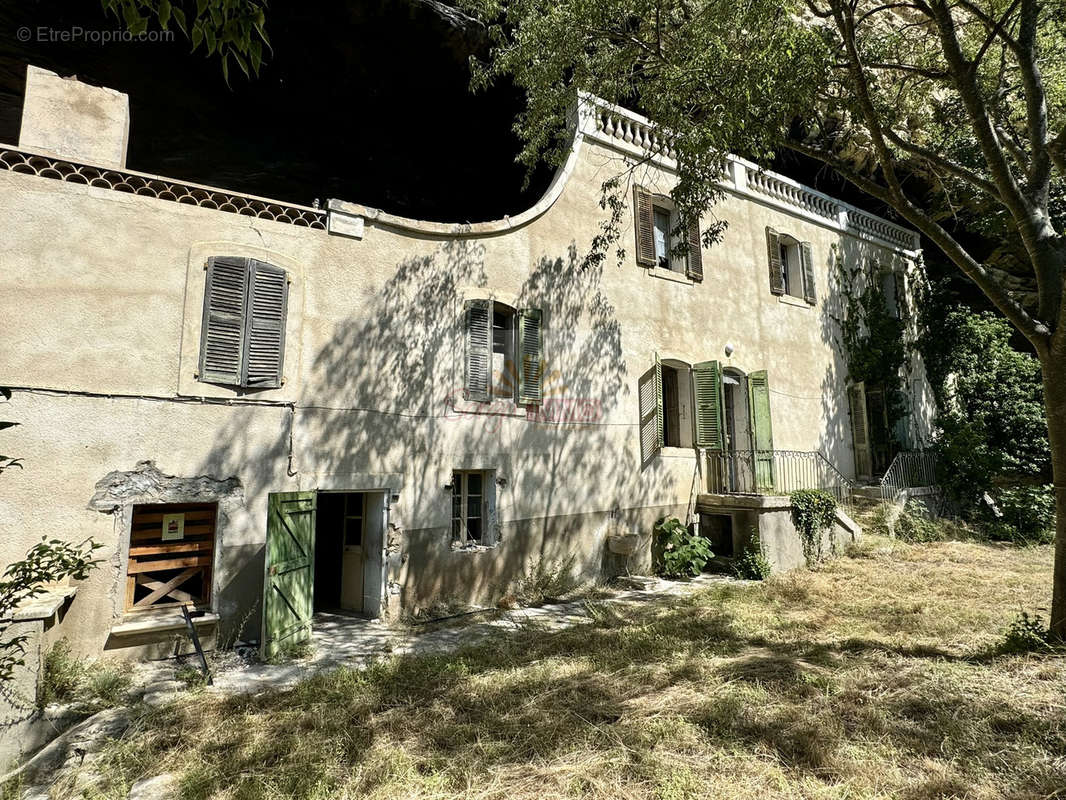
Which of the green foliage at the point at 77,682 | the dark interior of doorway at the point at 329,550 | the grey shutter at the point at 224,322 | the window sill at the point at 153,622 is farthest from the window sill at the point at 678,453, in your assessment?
the green foliage at the point at 77,682

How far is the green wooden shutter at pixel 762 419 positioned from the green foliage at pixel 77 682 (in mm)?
10953

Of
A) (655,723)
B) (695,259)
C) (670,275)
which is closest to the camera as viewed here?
(655,723)

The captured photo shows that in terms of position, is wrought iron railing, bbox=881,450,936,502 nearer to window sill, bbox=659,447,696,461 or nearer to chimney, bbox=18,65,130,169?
window sill, bbox=659,447,696,461

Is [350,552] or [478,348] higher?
[478,348]

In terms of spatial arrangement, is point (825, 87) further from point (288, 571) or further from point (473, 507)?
point (288, 571)

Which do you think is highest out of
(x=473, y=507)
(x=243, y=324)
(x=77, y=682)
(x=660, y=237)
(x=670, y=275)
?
(x=660, y=237)

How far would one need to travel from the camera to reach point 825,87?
6832 mm

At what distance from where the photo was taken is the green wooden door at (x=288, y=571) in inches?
248

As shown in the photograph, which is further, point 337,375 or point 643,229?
point 643,229

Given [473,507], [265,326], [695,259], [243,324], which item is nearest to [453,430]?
[473,507]

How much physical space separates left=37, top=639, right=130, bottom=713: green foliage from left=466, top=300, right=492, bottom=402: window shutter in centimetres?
526

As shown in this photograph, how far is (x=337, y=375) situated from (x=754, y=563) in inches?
315

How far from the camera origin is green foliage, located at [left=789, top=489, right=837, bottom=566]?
11.0 m

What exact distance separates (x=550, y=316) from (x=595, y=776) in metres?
7.07
